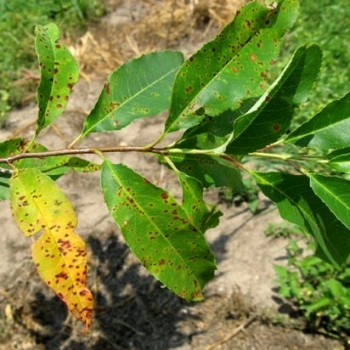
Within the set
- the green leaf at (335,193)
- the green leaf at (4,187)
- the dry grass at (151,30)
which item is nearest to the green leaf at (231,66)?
the green leaf at (335,193)

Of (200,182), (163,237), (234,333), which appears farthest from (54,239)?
(234,333)

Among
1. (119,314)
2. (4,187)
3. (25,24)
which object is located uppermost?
(25,24)

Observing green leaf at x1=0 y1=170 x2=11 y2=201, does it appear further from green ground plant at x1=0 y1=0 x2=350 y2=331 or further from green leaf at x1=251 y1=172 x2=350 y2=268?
green leaf at x1=251 y1=172 x2=350 y2=268

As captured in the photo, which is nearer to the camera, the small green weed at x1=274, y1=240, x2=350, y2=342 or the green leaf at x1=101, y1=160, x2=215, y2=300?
the green leaf at x1=101, y1=160, x2=215, y2=300

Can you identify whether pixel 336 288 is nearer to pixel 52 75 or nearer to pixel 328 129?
pixel 328 129

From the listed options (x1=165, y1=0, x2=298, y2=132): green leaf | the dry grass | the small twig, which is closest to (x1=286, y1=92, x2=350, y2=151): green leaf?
(x1=165, y1=0, x2=298, y2=132): green leaf

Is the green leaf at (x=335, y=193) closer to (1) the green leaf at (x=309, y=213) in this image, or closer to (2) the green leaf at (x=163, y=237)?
(1) the green leaf at (x=309, y=213)

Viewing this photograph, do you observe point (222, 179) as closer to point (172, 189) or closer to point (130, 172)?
point (130, 172)
